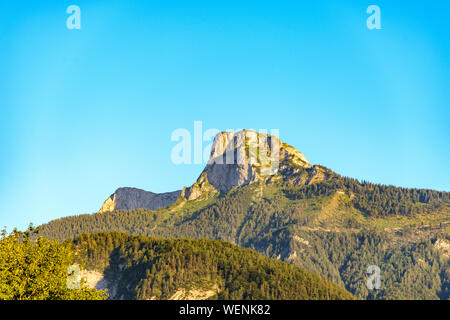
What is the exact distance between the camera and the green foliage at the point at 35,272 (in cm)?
8350

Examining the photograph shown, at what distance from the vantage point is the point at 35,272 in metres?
91.8

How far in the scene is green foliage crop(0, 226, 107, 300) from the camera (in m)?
83.5
